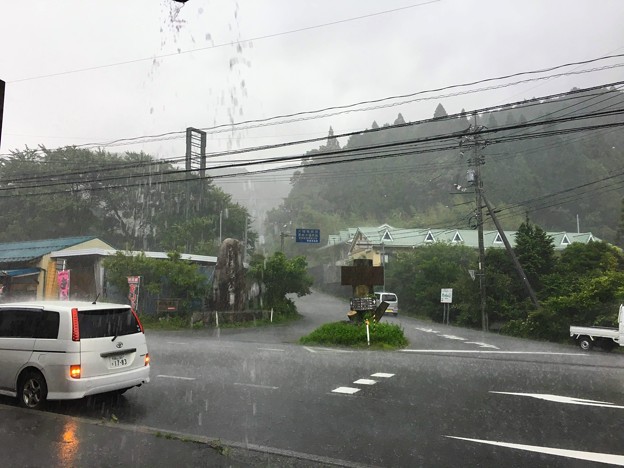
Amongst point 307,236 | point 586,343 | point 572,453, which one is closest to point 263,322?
point 307,236

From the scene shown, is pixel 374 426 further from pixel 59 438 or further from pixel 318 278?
pixel 318 278

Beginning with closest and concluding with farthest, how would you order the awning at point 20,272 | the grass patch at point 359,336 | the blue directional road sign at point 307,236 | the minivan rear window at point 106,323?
the minivan rear window at point 106,323 < the grass patch at point 359,336 < the awning at point 20,272 < the blue directional road sign at point 307,236

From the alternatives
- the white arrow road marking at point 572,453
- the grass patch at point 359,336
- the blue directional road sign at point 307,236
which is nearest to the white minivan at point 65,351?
the white arrow road marking at point 572,453

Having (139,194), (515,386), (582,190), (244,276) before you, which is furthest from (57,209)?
(582,190)

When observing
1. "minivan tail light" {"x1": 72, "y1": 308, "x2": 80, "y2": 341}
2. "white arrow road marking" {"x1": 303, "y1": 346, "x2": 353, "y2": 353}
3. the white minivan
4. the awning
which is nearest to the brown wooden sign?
"white arrow road marking" {"x1": 303, "y1": 346, "x2": 353, "y2": 353}

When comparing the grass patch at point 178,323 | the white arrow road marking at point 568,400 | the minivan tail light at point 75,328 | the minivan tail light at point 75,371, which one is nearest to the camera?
the minivan tail light at point 75,371

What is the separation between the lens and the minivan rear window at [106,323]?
677 centimetres

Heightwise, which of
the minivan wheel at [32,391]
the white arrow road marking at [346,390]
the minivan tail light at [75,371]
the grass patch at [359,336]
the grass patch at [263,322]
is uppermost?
the minivan tail light at [75,371]

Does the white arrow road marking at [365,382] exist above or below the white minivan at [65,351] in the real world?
below

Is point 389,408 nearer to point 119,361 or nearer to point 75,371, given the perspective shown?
point 119,361

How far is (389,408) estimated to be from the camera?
7.15m

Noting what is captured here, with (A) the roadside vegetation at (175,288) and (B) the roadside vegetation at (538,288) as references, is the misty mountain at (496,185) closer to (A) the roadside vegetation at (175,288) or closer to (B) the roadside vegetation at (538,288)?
(B) the roadside vegetation at (538,288)

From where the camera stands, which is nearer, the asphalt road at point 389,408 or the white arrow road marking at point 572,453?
the white arrow road marking at point 572,453

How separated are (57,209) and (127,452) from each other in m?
47.6
